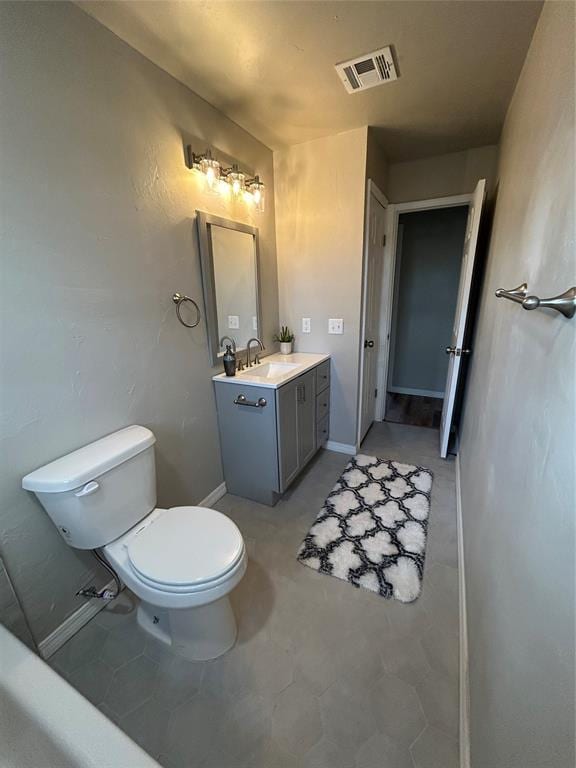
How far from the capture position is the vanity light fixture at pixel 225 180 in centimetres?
163

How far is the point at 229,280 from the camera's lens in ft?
6.54

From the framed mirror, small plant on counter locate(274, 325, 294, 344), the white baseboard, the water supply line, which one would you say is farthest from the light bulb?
the white baseboard

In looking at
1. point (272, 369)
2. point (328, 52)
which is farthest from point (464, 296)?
point (328, 52)

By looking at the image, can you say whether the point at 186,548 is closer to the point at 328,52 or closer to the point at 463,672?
the point at 463,672

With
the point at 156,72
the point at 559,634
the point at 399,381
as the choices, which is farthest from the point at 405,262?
the point at 559,634

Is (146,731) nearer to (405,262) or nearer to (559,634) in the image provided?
(559,634)

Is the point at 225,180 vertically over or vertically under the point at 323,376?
over

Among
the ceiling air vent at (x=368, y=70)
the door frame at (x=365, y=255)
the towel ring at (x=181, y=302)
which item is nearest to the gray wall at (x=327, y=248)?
the door frame at (x=365, y=255)

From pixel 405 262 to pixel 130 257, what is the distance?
3192mm

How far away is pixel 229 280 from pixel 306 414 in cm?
102

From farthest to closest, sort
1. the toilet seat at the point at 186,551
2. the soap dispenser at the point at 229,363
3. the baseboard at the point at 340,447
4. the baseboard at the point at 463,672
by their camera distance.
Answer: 1. the baseboard at the point at 340,447
2. the soap dispenser at the point at 229,363
3. the toilet seat at the point at 186,551
4. the baseboard at the point at 463,672

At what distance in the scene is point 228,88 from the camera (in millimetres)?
1580

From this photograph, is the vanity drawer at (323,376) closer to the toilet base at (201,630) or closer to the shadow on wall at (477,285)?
the shadow on wall at (477,285)

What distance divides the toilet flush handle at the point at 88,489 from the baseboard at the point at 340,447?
6.28 feet
